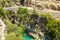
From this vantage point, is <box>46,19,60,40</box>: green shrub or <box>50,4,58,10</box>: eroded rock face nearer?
<box>46,19,60,40</box>: green shrub

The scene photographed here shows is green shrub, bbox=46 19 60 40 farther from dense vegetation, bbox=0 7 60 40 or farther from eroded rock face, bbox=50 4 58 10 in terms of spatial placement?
eroded rock face, bbox=50 4 58 10

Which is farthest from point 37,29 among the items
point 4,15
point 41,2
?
point 41,2

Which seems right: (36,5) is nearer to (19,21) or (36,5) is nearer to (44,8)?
(44,8)

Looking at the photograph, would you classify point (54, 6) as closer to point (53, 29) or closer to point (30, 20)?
point (30, 20)

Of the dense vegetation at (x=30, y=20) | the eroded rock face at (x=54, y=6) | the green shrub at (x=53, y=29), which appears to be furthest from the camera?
the eroded rock face at (x=54, y=6)

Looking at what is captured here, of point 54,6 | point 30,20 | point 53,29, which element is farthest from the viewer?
point 54,6

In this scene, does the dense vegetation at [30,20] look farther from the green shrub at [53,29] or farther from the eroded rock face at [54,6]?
the eroded rock face at [54,6]

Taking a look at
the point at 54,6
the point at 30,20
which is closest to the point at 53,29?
the point at 30,20

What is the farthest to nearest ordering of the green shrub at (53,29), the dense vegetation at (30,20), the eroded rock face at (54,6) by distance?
1. the eroded rock face at (54,6)
2. the dense vegetation at (30,20)
3. the green shrub at (53,29)

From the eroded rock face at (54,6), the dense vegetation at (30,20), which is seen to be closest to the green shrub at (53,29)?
the dense vegetation at (30,20)

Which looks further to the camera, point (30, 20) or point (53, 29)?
point (30, 20)

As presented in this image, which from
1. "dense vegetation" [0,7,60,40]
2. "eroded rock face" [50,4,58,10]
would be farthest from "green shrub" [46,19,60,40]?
"eroded rock face" [50,4,58,10]

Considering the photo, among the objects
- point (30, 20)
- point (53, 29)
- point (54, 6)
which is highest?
point (53, 29)
